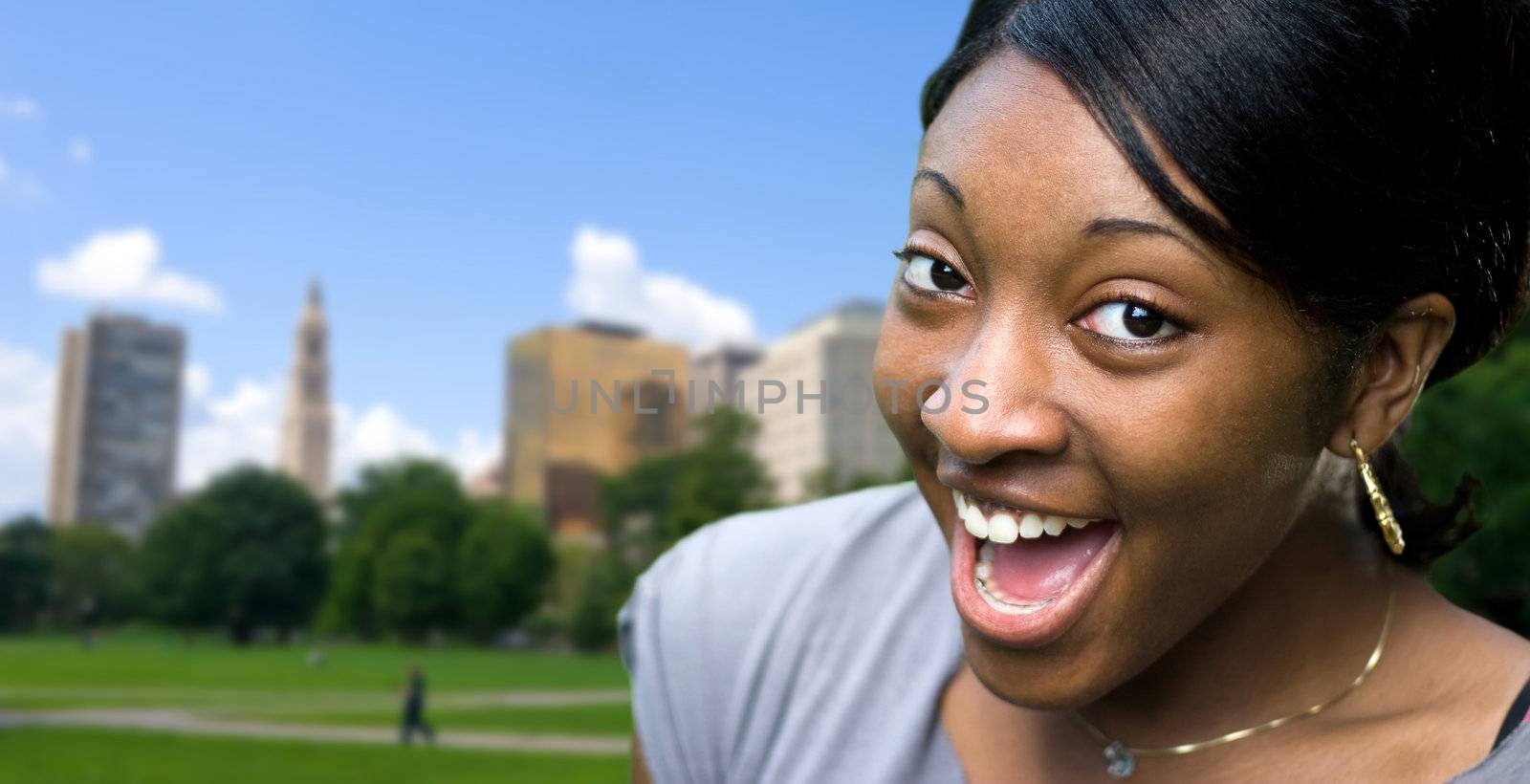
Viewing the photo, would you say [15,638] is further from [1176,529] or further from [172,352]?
[1176,529]

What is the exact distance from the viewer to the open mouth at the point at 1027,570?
173 centimetres

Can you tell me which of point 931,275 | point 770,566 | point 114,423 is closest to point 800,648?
point 770,566

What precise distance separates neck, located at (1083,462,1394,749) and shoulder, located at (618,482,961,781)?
359 mm

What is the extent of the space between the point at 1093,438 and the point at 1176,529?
179 mm

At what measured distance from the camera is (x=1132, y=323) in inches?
65.2

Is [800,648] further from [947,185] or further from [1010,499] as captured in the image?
[947,185]

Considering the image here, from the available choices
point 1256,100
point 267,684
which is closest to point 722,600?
point 1256,100

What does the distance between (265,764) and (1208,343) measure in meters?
20.2

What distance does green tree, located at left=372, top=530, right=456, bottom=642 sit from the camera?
68125mm

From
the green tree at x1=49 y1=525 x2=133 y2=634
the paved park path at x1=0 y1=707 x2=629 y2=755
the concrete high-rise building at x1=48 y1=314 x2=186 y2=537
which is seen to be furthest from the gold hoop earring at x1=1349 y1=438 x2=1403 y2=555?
the concrete high-rise building at x1=48 y1=314 x2=186 y2=537

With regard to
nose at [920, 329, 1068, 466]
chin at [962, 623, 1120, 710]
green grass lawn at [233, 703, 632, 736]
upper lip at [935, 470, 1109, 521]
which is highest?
nose at [920, 329, 1068, 466]

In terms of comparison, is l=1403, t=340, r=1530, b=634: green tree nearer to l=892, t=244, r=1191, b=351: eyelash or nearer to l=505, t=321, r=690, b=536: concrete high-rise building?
l=892, t=244, r=1191, b=351: eyelash

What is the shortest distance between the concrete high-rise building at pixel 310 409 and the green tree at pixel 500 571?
93.5 meters

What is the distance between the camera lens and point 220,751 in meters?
21.1
